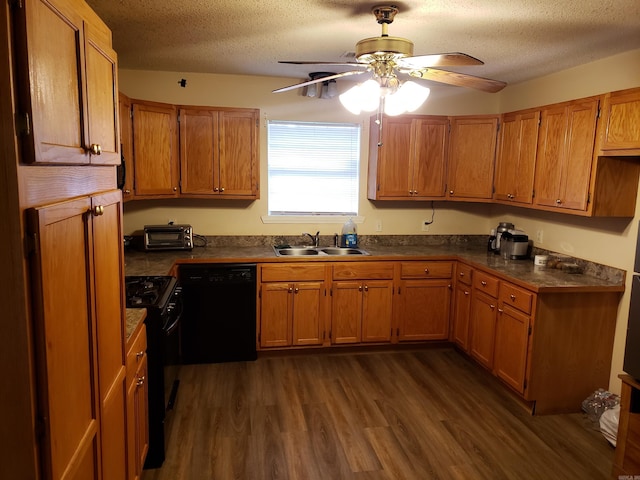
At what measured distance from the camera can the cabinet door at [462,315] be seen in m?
3.96

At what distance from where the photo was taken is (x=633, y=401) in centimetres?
241

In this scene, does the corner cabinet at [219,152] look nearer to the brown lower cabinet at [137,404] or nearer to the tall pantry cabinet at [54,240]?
the brown lower cabinet at [137,404]

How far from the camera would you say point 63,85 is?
44.8 inches

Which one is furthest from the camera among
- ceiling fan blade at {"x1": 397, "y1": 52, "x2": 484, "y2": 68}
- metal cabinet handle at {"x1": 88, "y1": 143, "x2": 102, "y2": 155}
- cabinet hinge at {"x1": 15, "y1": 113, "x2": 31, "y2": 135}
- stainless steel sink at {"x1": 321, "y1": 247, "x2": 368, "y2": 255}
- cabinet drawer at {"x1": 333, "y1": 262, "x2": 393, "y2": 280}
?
stainless steel sink at {"x1": 321, "y1": 247, "x2": 368, "y2": 255}

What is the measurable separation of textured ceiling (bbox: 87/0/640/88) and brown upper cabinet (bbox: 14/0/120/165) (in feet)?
3.68

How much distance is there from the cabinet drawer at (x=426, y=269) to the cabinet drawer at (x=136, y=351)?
2.40 m

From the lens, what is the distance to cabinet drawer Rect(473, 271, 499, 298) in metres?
3.53

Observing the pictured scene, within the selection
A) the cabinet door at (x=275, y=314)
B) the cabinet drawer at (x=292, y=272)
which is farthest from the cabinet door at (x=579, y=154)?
the cabinet door at (x=275, y=314)

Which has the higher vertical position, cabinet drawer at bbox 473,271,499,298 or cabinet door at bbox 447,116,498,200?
cabinet door at bbox 447,116,498,200

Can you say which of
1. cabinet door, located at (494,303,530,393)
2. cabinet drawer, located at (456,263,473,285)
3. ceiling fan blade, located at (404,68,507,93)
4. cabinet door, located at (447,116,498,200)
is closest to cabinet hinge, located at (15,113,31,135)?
ceiling fan blade, located at (404,68,507,93)

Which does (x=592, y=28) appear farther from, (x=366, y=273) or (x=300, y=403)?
(x=300, y=403)

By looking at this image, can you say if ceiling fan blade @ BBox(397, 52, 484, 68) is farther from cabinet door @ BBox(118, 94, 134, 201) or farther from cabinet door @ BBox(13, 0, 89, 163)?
cabinet door @ BBox(118, 94, 134, 201)

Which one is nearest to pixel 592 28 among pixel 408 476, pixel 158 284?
pixel 408 476

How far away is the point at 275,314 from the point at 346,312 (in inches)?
24.6
